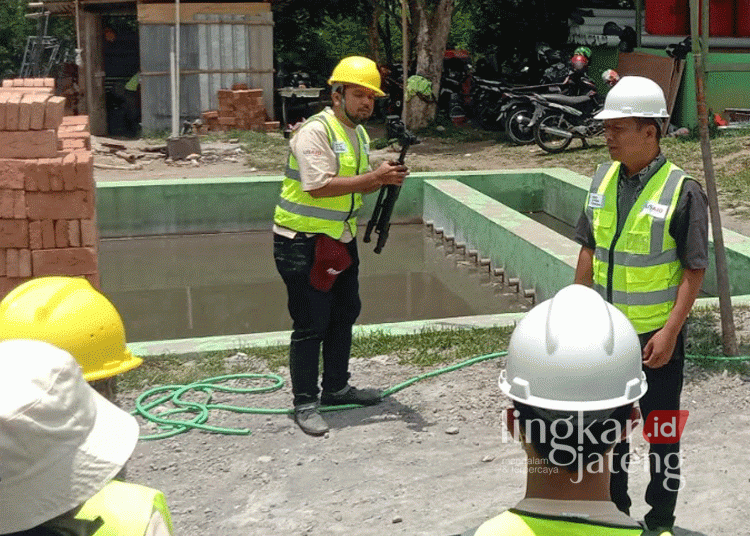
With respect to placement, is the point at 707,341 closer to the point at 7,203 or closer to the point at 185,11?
the point at 7,203

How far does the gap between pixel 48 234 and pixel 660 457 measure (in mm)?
3796

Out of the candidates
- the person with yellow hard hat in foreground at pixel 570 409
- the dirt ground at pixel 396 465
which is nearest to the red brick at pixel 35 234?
the dirt ground at pixel 396 465

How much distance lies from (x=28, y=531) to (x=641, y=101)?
2.52m

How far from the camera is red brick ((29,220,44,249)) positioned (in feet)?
19.8

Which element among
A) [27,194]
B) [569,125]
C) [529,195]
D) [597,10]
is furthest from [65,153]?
[597,10]

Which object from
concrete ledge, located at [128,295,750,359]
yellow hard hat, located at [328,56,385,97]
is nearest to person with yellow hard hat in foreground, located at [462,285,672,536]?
yellow hard hat, located at [328,56,385,97]

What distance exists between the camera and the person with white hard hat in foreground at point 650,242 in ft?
11.5

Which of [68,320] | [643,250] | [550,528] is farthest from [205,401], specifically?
[550,528]

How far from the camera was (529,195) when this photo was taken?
40.7 ft

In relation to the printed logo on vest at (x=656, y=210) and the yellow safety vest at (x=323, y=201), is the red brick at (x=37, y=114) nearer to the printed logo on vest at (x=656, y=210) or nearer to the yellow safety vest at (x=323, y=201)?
the yellow safety vest at (x=323, y=201)

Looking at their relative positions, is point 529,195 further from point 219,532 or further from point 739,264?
point 219,532

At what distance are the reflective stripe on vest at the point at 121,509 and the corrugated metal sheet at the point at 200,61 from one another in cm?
1635

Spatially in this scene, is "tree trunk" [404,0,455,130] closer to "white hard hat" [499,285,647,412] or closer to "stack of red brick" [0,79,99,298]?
"stack of red brick" [0,79,99,298]

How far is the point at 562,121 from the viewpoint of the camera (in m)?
14.8
